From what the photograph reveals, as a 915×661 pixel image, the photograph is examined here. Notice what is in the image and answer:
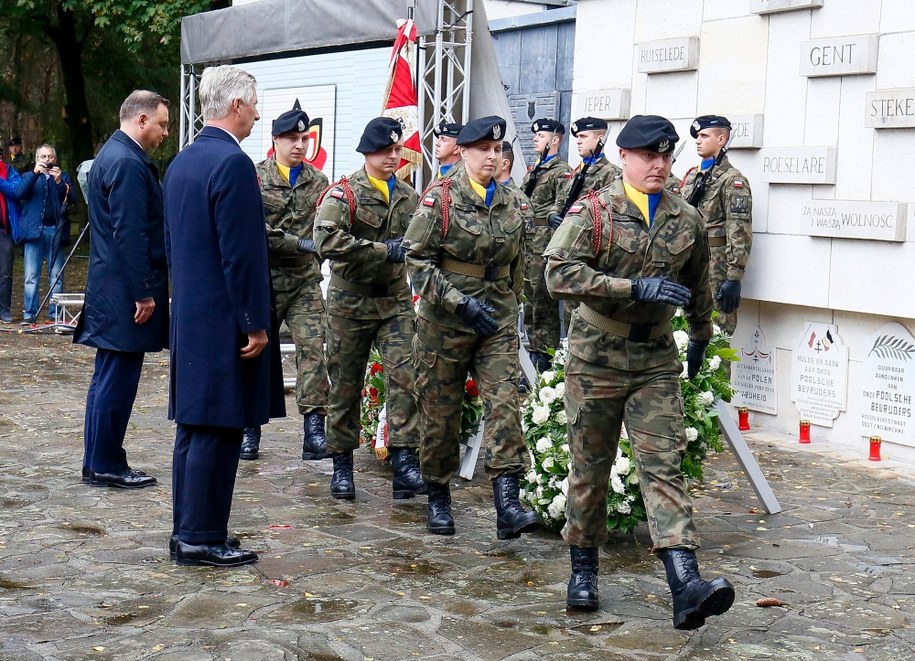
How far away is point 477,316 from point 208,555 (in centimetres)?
166

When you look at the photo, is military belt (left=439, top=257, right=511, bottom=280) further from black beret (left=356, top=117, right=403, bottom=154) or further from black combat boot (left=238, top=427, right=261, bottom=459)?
black combat boot (left=238, top=427, right=261, bottom=459)

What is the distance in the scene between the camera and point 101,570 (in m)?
5.77

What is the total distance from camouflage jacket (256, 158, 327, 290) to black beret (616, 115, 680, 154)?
11.8 ft

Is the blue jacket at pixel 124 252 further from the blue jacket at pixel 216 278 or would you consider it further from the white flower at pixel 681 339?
the white flower at pixel 681 339

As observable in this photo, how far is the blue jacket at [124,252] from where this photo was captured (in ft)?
23.6

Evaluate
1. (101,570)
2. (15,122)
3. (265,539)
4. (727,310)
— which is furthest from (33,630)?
(15,122)

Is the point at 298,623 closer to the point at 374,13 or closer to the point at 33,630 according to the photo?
the point at 33,630

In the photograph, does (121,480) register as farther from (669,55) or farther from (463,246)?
(669,55)

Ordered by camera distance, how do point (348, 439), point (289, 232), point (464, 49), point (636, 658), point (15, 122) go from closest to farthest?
1. point (636, 658)
2. point (348, 439)
3. point (289, 232)
4. point (464, 49)
5. point (15, 122)

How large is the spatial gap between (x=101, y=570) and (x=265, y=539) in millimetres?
918

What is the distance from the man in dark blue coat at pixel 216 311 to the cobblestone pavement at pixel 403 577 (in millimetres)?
380

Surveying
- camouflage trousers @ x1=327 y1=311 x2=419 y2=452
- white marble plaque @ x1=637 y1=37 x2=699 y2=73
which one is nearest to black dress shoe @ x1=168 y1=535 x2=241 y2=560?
camouflage trousers @ x1=327 y1=311 x2=419 y2=452

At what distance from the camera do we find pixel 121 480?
7477 mm

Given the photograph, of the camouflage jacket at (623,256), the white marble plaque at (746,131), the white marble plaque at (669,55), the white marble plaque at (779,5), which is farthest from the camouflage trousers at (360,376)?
the white marble plaque at (669,55)
